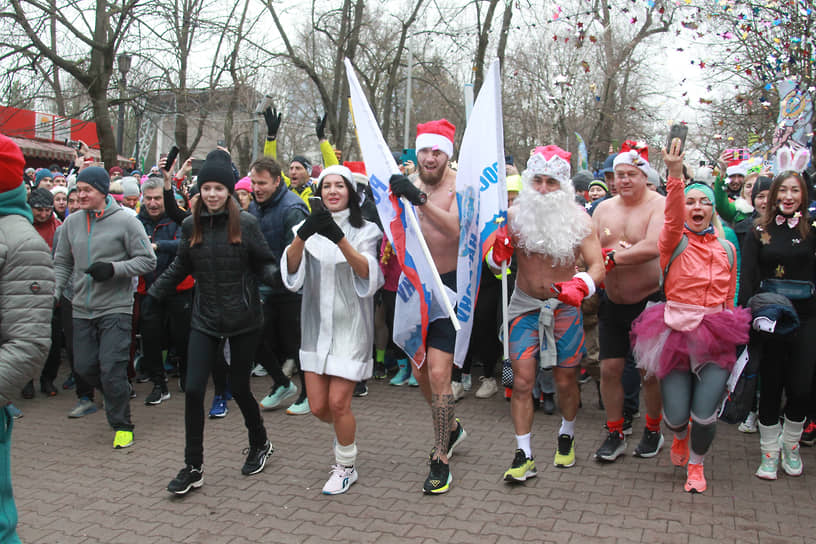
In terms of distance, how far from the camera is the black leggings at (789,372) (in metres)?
4.96

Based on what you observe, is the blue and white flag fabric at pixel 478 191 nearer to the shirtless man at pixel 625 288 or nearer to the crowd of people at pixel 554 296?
the crowd of people at pixel 554 296

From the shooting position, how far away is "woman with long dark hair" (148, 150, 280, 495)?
4.78 meters

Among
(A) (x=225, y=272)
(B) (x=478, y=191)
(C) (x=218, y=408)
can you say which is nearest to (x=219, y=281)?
(A) (x=225, y=272)

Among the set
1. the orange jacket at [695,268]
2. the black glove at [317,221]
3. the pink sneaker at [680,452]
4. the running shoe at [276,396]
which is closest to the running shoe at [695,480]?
the pink sneaker at [680,452]

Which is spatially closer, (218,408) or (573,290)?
(573,290)

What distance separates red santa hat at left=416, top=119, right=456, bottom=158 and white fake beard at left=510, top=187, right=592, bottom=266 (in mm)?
→ 675

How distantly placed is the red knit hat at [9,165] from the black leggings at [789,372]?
4490 millimetres

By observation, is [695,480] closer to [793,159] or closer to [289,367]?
[793,159]

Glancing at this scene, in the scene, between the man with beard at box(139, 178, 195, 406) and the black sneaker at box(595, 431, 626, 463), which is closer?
the black sneaker at box(595, 431, 626, 463)

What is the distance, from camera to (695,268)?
4754 mm

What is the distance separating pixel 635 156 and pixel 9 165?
160 inches

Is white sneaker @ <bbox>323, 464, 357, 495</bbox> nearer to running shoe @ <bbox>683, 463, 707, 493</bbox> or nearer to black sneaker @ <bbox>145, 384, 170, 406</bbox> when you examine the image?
running shoe @ <bbox>683, 463, 707, 493</bbox>

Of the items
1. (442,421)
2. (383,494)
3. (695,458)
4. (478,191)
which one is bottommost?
(383,494)

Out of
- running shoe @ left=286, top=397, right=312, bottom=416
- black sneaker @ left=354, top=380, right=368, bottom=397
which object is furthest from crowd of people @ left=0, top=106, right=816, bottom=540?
black sneaker @ left=354, top=380, right=368, bottom=397
